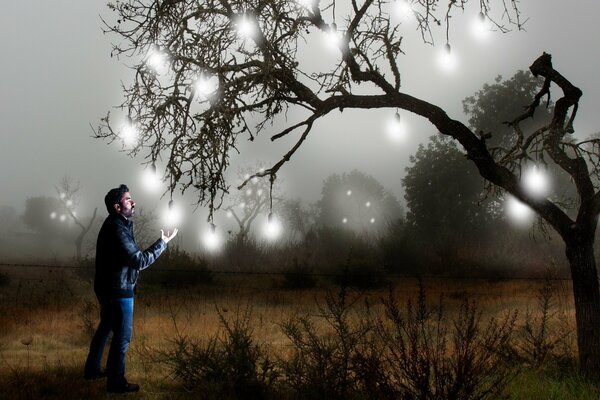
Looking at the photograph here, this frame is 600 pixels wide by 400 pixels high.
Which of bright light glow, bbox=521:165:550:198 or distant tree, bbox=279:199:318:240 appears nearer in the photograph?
bright light glow, bbox=521:165:550:198

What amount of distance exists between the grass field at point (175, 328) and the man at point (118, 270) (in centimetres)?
41

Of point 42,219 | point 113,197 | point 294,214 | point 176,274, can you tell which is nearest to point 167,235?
point 113,197

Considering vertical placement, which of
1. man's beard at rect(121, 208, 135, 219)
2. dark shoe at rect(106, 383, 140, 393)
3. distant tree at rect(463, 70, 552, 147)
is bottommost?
dark shoe at rect(106, 383, 140, 393)

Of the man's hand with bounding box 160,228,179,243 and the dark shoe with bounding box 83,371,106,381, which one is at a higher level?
the man's hand with bounding box 160,228,179,243

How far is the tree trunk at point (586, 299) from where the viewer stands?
20.6 ft

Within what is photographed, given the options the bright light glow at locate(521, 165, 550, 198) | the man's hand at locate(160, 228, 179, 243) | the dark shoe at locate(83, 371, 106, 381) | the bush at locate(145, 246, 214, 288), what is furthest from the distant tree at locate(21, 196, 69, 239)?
the bright light glow at locate(521, 165, 550, 198)

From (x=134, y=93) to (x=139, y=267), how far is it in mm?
2905

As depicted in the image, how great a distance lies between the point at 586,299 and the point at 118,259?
5.98m

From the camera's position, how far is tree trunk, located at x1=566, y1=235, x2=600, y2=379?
20.6 feet

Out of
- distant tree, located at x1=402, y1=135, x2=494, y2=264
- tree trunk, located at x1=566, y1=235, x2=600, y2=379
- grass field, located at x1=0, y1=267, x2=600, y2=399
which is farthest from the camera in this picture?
distant tree, located at x1=402, y1=135, x2=494, y2=264

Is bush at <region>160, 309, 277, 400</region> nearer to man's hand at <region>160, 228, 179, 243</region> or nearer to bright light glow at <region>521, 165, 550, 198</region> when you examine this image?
man's hand at <region>160, 228, 179, 243</region>

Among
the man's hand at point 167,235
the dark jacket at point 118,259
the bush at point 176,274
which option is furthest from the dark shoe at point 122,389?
the bush at point 176,274

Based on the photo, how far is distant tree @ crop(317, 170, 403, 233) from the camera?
3017 inches

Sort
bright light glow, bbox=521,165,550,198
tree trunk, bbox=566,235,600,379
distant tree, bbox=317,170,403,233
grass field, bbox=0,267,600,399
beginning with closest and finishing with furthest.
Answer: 1. grass field, bbox=0,267,600,399
2. tree trunk, bbox=566,235,600,379
3. bright light glow, bbox=521,165,550,198
4. distant tree, bbox=317,170,403,233
